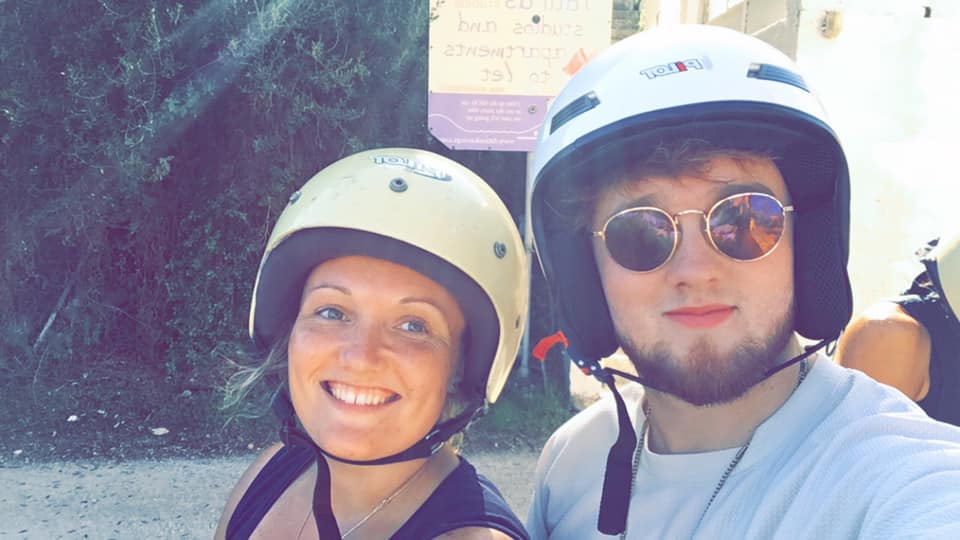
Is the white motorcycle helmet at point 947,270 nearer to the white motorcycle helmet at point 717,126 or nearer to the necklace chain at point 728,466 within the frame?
the white motorcycle helmet at point 717,126

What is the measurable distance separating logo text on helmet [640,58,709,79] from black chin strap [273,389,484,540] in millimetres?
919

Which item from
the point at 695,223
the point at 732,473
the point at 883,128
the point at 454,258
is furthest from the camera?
the point at 883,128

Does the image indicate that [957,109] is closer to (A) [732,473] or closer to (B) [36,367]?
(A) [732,473]

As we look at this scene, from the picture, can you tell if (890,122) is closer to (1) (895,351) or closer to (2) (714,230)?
(1) (895,351)

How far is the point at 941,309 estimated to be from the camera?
2248 millimetres

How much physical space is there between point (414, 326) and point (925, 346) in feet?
5.54

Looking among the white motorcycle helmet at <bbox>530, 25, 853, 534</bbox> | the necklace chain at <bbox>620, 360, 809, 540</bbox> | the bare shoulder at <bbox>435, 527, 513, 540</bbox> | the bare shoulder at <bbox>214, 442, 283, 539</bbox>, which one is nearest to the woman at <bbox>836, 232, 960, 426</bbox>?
the white motorcycle helmet at <bbox>530, 25, 853, 534</bbox>

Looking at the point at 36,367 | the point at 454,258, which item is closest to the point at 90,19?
the point at 36,367

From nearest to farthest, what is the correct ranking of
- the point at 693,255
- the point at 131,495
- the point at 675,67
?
1. the point at 693,255
2. the point at 675,67
3. the point at 131,495

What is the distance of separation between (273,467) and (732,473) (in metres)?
1.19

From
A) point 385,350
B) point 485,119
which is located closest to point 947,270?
point 385,350

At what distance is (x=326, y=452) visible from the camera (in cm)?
163

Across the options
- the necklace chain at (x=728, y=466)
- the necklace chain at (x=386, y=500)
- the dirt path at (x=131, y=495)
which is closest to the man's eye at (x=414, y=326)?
the necklace chain at (x=386, y=500)

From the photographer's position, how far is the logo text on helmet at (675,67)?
64.8 inches
